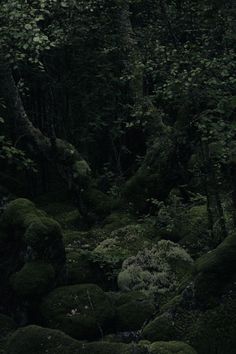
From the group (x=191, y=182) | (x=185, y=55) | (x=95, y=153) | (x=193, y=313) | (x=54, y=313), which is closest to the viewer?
(x=193, y=313)

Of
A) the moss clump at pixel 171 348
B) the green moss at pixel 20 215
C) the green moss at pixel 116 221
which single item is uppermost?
the green moss at pixel 20 215

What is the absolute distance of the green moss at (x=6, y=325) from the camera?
11.0 metres

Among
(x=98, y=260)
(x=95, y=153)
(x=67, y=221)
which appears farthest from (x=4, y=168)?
(x=98, y=260)

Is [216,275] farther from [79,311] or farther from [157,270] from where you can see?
[157,270]

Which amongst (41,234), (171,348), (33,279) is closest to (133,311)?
(33,279)

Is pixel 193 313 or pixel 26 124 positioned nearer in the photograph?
pixel 193 313

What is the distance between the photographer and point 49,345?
885cm

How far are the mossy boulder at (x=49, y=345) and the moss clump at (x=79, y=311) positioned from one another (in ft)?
5.36

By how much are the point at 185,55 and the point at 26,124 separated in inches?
→ 313

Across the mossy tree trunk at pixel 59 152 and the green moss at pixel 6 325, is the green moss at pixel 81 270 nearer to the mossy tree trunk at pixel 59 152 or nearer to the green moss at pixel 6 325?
the green moss at pixel 6 325

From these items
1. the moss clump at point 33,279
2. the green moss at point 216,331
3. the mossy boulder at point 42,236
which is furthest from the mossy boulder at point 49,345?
the mossy boulder at point 42,236

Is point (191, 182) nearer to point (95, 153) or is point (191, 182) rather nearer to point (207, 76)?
point (207, 76)

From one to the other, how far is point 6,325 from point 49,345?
275 centimetres

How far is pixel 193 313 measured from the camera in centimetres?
920
